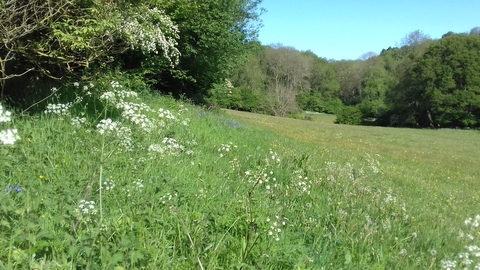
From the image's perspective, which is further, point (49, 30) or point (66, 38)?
point (49, 30)

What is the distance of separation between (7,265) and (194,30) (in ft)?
53.4

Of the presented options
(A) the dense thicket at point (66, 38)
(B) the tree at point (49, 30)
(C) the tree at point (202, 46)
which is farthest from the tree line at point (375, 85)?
(B) the tree at point (49, 30)

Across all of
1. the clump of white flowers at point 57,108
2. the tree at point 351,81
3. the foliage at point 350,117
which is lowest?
the foliage at point 350,117

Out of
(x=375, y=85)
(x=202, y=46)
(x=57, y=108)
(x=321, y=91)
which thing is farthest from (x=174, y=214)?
(x=321, y=91)

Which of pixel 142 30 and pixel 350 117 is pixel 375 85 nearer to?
pixel 350 117

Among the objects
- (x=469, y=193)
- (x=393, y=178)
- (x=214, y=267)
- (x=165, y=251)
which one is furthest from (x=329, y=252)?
(x=469, y=193)

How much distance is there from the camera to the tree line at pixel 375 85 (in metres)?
49.6

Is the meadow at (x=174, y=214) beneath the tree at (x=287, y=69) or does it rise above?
beneath

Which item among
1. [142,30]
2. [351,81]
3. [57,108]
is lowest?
[57,108]

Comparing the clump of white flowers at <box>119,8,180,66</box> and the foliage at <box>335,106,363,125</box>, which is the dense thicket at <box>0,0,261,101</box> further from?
the foliage at <box>335,106,363,125</box>

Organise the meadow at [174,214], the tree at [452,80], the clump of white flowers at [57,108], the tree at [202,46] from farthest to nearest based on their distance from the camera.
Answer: the tree at [452,80] < the tree at [202,46] < the clump of white flowers at [57,108] < the meadow at [174,214]

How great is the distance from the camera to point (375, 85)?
283 feet

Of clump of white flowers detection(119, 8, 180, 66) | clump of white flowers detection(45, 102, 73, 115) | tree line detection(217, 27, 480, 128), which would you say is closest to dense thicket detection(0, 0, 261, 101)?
clump of white flowers detection(119, 8, 180, 66)

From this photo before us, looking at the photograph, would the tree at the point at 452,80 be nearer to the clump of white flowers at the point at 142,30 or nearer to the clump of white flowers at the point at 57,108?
the clump of white flowers at the point at 142,30
